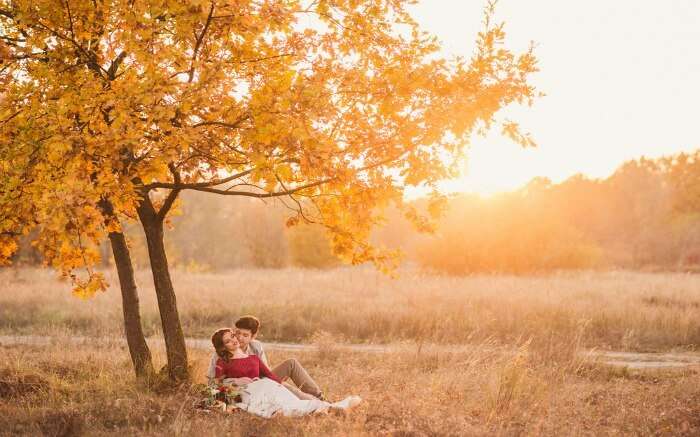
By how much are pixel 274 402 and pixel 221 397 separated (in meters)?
0.62

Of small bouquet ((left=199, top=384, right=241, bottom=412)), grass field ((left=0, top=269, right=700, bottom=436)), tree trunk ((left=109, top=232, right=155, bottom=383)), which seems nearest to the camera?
grass field ((left=0, top=269, right=700, bottom=436))

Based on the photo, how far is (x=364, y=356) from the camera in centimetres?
1155

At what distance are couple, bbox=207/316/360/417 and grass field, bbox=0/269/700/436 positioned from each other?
9.6 inches

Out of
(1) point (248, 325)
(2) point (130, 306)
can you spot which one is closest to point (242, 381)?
(1) point (248, 325)

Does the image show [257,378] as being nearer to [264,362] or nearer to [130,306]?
[264,362]

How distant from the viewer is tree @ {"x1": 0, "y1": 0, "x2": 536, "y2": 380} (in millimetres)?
5582

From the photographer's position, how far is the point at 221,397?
7168 mm

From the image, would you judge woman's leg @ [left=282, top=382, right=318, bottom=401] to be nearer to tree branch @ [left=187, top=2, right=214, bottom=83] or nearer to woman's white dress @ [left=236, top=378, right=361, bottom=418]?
woman's white dress @ [left=236, top=378, right=361, bottom=418]

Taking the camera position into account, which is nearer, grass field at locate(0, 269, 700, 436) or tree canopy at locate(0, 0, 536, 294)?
tree canopy at locate(0, 0, 536, 294)

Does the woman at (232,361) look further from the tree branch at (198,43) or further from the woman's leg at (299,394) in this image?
the tree branch at (198,43)

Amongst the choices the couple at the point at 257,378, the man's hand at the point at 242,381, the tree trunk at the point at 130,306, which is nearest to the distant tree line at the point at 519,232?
the tree trunk at the point at 130,306

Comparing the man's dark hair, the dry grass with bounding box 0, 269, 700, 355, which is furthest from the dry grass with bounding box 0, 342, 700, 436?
the dry grass with bounding box 0, 269, 700, 355

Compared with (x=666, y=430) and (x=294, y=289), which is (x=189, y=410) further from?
(x=294, y=289)

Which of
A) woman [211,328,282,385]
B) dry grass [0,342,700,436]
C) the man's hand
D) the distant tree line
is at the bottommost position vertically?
dry grass [0,342,700,436]
